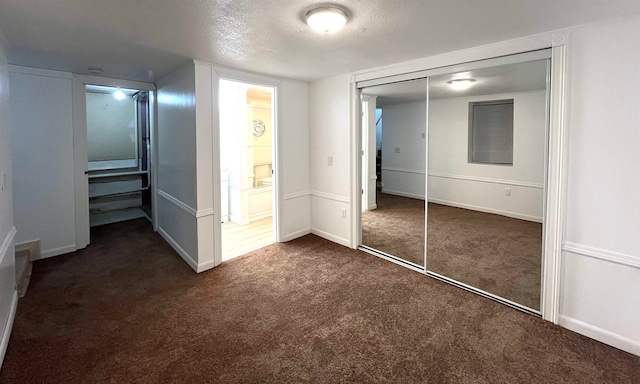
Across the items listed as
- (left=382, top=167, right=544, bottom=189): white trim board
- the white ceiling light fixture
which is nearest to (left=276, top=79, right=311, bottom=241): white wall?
(left=382, top=167, right=544, bottom=189): white trim board

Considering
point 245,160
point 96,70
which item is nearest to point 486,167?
point 245,160

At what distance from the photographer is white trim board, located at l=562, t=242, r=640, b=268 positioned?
2121 mm

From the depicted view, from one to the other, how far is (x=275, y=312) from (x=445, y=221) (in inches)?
93.1

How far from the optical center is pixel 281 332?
7.69ft

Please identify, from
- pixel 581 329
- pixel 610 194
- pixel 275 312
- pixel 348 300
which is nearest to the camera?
pixel 610 194

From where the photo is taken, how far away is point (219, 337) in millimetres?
2281

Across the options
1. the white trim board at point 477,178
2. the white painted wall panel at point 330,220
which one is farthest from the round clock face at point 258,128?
the white trim board at point 477,178

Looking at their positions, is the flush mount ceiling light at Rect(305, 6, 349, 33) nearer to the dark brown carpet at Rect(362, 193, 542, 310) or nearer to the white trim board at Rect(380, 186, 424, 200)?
the dark brown carpet at Rect(362, 193, 542, 310)

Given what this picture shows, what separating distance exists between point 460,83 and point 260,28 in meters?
2.19

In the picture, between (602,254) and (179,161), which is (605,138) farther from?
(179,161)

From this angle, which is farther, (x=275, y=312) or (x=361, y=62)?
(x=361, y=62)

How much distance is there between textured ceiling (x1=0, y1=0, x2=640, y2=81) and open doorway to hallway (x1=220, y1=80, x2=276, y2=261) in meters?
2.04

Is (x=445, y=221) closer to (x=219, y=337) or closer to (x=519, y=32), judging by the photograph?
(x=519, y=32)

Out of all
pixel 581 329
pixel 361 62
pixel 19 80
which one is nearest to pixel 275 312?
pixel 581 329
